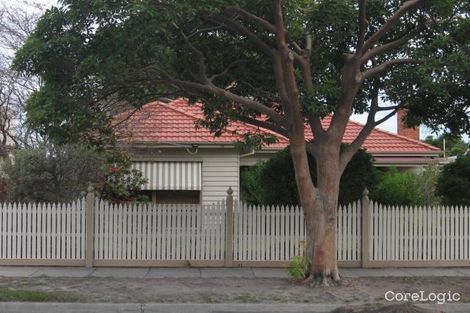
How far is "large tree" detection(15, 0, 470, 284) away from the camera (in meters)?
9.44

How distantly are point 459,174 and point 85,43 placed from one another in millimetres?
9159

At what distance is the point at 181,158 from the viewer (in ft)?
59.5

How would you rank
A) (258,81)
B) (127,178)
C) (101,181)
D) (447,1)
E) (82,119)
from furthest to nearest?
(127,178)
(101,181)
(258,81)
(82,119)
(447,1)

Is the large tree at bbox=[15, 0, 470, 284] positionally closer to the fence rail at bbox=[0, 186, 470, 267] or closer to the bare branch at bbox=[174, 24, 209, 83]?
the bare branch at bbox=[174, 24, 209, 83]

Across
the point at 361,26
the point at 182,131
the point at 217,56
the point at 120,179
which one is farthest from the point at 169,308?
the point at 182,131

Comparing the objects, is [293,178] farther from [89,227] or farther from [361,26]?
[89,227]

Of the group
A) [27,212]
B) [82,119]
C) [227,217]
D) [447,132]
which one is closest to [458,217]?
[447,132]

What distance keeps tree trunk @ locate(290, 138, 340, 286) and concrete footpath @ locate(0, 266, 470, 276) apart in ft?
4.36

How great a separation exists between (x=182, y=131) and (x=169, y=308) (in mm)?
10104

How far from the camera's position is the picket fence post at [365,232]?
12.4 metres

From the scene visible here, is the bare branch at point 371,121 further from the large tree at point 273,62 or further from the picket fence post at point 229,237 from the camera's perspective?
the picket fence post at point 229,237

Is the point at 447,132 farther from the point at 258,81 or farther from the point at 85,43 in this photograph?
the point at 85,43

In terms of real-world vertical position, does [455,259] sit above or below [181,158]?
below

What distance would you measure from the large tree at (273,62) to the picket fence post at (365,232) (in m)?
1.79
